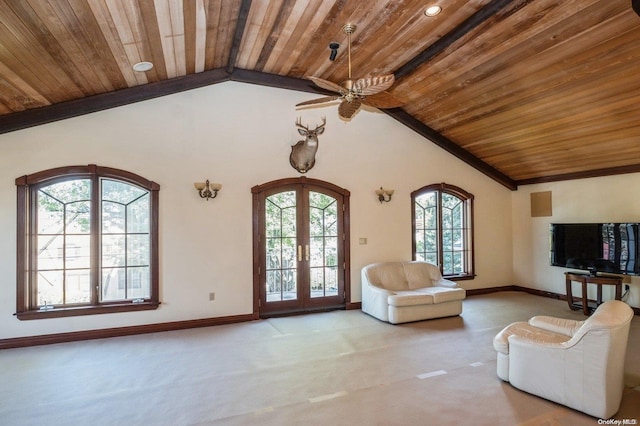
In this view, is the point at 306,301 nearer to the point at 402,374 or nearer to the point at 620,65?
the point at 402,374

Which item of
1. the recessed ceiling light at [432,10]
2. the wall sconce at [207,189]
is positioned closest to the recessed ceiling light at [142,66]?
the wall sconce at [207,189]

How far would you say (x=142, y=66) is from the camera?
178 inches

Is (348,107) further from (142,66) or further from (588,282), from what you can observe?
(588,282)

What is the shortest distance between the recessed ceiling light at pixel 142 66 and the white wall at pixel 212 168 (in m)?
0.83

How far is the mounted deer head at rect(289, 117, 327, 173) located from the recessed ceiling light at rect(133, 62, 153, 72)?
2.23m

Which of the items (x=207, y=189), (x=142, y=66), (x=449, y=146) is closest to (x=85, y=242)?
(x=207, y=189)

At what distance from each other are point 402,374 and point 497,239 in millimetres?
5409

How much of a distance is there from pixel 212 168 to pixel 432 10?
371 centimetres

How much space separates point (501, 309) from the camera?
6492 mm

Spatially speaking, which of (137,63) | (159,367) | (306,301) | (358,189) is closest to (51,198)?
(137,63)

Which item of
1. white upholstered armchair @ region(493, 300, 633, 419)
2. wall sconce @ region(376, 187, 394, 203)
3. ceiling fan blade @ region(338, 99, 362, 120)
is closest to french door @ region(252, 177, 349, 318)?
wall sconce @ region(376, 187, 394, 203)

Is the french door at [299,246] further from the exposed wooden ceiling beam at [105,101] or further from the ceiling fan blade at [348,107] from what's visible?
the ceiling fan blade at [348,107]

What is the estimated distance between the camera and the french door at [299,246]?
605cm

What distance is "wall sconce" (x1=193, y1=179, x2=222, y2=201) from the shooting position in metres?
5.56
